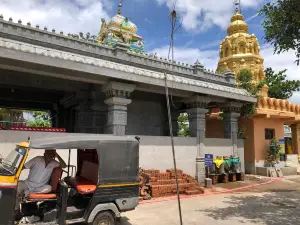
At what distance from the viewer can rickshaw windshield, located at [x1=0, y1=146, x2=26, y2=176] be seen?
4520 millimetres

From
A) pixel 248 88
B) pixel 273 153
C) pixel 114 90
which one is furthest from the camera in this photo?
pixel 273 153

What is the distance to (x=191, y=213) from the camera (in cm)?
752

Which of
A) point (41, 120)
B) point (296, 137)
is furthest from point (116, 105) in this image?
point (41, 120)

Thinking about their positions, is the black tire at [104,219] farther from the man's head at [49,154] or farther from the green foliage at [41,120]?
the green foliage at [41,120]

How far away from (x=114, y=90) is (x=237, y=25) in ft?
81.3

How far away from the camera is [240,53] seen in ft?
90.0

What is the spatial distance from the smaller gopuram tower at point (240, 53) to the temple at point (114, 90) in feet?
43.3

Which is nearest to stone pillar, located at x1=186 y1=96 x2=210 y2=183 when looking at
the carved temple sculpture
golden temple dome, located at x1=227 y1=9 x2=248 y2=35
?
the carved temple sculpture

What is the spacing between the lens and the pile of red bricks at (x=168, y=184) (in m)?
9.86

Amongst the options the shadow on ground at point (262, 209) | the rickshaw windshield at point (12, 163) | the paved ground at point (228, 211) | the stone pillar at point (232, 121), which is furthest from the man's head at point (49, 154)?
the stone pillar at point (232, 121)

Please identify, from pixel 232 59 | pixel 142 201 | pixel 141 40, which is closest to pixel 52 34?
pixel 142 201

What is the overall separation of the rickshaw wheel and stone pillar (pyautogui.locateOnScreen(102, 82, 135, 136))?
4.50 m

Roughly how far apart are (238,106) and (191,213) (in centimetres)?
836

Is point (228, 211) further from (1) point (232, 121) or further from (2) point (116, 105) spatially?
(1) point (232, 121)
